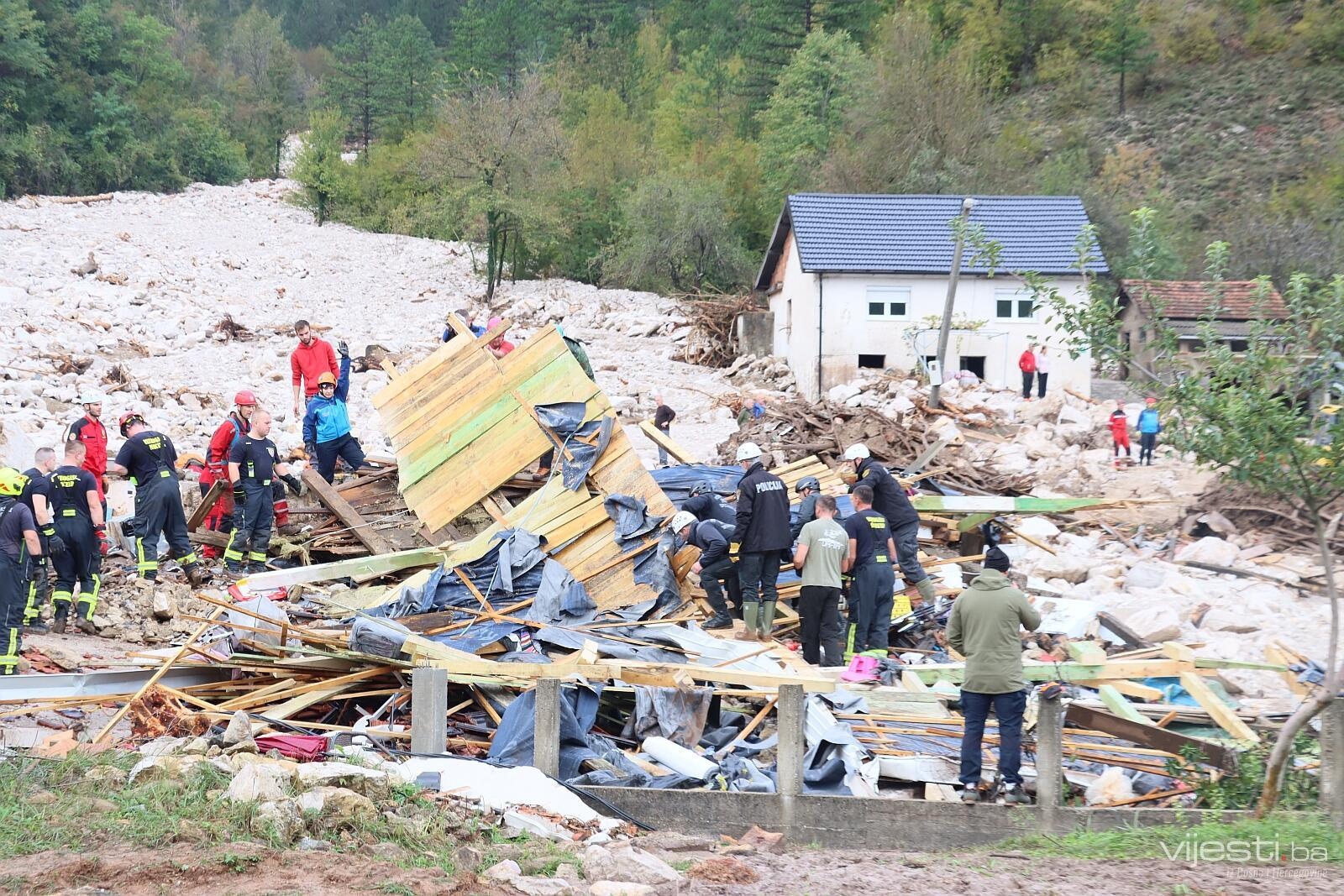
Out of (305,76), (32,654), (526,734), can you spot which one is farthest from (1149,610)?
(305,76)

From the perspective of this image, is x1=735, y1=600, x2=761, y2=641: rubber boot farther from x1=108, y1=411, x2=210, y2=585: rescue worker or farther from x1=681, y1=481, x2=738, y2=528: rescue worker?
x1=108, y1=411, x2=210, y2=585: rescue worker

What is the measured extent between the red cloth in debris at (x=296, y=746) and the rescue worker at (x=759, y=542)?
3913mm

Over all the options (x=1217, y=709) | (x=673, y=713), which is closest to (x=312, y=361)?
(x=673, y=713)

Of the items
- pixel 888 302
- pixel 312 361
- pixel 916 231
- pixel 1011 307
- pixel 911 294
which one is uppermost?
pixel 916 231

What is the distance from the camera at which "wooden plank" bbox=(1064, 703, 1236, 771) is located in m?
7.78

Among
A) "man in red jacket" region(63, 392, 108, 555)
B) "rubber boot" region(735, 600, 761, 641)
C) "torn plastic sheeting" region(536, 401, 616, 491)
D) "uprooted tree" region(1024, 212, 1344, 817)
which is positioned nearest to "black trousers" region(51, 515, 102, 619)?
"man in red jacket" region(63, 392, 108, 555)

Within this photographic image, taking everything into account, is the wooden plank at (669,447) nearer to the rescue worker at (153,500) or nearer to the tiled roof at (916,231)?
the rescue worker at (153,500)

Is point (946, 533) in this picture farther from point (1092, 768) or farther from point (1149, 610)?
point (1092, 768)

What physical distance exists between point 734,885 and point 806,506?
572 cm

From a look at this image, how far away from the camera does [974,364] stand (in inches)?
1164

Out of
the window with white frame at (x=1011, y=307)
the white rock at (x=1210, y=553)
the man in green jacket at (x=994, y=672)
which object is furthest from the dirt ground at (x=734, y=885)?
the window with white frame at (x=1011, y=307)

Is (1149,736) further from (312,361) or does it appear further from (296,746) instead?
(312,361)

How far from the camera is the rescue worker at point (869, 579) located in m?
10.7

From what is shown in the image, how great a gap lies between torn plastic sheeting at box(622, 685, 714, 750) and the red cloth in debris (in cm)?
205
